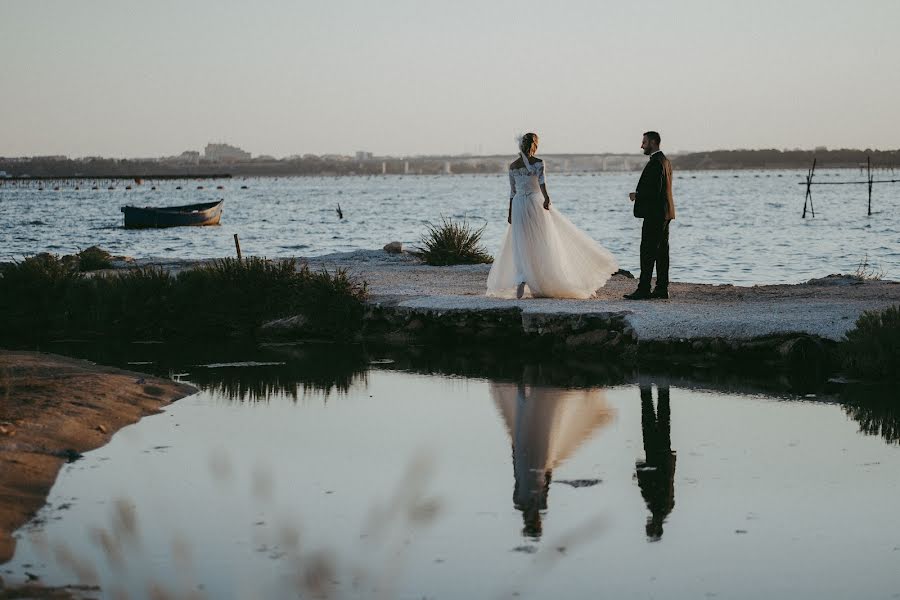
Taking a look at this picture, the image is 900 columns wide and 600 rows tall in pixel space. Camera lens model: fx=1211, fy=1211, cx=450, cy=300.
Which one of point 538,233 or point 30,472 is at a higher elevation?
point 538,233

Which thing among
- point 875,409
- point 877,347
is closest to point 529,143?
point 877,347

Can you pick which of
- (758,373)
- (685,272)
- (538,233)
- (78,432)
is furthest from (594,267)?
(685,272)

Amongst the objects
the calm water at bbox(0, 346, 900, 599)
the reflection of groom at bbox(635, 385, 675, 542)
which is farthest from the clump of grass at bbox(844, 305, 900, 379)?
the reflection of groom at bbox(635, 385, 675, 542)

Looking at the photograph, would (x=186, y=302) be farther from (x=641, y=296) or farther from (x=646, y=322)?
(x=646, y=322)

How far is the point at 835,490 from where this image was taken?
8.16 metres

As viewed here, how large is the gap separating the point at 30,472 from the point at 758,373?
7.84 m

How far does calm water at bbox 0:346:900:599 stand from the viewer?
6395mm

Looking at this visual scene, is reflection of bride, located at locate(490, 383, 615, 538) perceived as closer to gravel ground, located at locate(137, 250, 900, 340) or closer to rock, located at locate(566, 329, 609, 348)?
rock, located at locate(566, 329, 609, 348)

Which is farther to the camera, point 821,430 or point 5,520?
point 821,430

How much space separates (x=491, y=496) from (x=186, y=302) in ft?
35.3

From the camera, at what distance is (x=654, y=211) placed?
17.0 meters

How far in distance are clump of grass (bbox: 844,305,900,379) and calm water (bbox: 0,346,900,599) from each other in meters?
0.77

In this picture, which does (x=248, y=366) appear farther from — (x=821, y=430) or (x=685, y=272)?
(x=685, y=272)

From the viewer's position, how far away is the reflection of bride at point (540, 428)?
8.05 m
